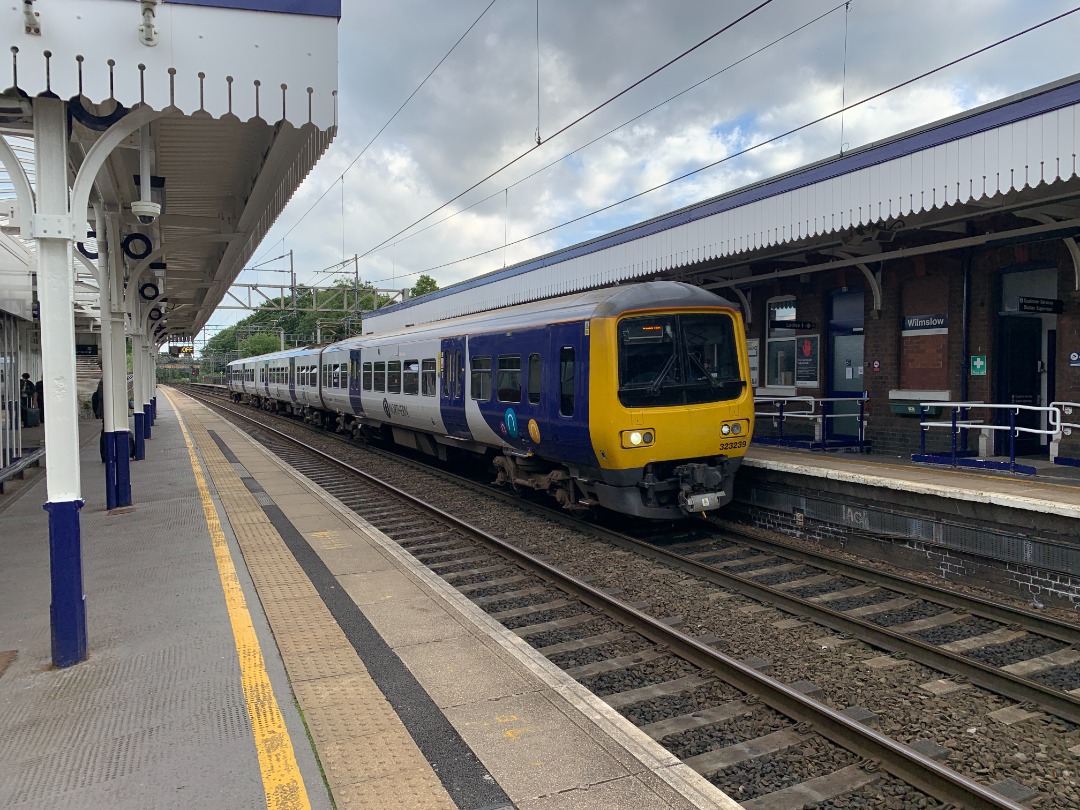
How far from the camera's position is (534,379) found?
9.41m

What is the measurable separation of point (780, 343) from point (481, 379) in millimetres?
6324

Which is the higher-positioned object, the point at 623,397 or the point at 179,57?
the point at 179,57

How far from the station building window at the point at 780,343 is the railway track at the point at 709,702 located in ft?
23.4

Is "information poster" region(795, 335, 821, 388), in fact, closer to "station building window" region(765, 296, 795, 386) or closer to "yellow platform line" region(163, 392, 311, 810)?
"station building window" region(765, 296, 795, 386)

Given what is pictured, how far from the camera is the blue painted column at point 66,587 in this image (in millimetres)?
4668

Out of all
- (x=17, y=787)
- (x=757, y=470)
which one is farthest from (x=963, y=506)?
(x=17, y=787)

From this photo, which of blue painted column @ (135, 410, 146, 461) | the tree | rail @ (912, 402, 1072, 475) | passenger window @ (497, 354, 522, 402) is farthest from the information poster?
the tree

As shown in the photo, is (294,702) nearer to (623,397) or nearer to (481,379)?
(623,397)

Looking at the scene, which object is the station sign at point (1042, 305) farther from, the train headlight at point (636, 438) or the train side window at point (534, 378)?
the train side window at point (534, 378)

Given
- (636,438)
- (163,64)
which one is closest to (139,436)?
(636,438)

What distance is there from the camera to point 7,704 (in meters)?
4.14

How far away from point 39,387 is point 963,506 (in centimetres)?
2159

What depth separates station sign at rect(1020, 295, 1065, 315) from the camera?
948cm

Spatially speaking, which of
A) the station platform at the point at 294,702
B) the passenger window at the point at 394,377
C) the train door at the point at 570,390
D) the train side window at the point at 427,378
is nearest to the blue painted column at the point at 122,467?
the station platform at the point at 294,702
